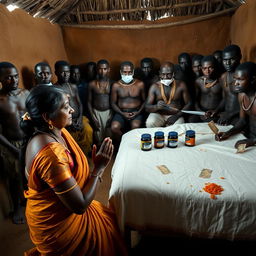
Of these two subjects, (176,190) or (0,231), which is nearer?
(176,190)

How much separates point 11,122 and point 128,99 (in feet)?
7.14

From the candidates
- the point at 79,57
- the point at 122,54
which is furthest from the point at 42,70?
the point at 122,54

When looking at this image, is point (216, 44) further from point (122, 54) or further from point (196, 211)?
point (196, 211)

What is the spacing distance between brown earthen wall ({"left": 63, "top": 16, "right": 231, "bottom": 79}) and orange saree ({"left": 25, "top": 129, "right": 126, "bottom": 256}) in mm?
3847

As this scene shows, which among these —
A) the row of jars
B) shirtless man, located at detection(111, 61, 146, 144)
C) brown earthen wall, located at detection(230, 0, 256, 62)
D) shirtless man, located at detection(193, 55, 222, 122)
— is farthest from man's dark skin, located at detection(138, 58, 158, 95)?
the row of jars

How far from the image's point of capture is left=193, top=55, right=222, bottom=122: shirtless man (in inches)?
136

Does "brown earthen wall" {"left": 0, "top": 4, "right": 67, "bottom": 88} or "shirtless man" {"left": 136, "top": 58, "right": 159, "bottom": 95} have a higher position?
"brown earthen wall" {"left": 0, "top": 4, "right": 67, "bottom": 88}

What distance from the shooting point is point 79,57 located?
16.3ft

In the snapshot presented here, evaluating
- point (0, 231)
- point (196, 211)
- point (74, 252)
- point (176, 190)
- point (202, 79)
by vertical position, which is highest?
point (202, 79)

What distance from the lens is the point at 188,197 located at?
4.68 ft

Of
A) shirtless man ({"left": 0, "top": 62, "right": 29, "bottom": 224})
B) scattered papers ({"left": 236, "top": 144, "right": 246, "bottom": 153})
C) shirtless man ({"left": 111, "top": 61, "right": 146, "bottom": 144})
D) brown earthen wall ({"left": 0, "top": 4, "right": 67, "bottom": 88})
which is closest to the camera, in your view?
scattered papers ({"left": 236, "top": 144, "right": 246, "bottom": 153})

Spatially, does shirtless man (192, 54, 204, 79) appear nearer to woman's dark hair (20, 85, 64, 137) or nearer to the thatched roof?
the thatched roof

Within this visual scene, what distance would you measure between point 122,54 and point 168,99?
5.99ft

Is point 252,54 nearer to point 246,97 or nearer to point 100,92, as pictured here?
point 246,97
